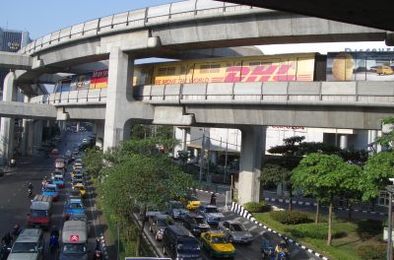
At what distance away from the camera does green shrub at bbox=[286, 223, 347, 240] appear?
96.8 ft

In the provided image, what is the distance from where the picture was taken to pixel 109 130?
117 feet

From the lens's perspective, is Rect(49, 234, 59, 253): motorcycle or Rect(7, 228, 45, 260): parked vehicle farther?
Rect(49, 234, 59, 253): motorcycle

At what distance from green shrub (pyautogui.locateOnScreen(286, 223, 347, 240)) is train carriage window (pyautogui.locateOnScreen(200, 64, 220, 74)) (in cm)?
1043

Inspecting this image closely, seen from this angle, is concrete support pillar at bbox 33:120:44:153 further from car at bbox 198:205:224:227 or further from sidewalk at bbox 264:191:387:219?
car at bbox 198:205:224:227

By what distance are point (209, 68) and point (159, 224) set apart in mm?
9698

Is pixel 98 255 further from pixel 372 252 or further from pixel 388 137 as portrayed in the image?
pixel 388 137

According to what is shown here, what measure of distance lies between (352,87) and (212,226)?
13.3m

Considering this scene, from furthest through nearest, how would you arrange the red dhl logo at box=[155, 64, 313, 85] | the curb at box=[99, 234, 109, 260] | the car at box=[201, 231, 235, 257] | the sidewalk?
the sidewalk < the red dhl logo at box=[155, 64, 313, 85] < the car at box=[201, 231, 235, 257] < the curb at box=[99, 234, 109, 260]

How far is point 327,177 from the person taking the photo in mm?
27547

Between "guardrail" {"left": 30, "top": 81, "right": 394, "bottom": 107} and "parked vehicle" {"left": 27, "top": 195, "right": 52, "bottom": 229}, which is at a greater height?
"guardrail" {"left": 30, "top": 81, "right": 394, "bottom": 107}

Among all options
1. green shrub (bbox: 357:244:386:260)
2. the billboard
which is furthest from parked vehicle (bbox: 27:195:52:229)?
the billboard

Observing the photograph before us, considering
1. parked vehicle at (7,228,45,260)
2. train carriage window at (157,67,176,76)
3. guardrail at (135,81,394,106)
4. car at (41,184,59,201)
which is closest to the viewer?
parked vehicle at (7,228,45,260)

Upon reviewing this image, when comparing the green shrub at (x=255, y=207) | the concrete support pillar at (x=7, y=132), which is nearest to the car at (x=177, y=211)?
the green shrub at (x=255, y=207)

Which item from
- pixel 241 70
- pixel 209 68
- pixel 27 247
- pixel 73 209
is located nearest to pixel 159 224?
pixel 73 209
